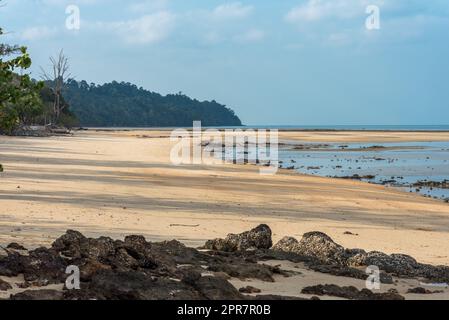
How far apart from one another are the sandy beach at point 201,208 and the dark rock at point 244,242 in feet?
3.63

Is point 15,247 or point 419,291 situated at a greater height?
point 15,247

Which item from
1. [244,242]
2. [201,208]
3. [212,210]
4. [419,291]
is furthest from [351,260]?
[201,208]

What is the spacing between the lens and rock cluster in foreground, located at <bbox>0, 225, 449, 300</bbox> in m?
7.10

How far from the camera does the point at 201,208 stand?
16.2m

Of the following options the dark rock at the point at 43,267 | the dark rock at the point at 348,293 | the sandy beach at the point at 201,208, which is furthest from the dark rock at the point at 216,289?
the sandy beach at the point at 201,208

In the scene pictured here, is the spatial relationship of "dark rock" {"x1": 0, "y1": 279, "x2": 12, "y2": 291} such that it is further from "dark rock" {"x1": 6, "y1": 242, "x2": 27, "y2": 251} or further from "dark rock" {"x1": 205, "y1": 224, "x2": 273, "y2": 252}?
"dark rock" {"x1": 205, "y1": 224, "x2": 273, "y2": 252}

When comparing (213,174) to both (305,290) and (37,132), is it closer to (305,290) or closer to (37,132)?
(305,290)

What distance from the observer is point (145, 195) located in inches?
717

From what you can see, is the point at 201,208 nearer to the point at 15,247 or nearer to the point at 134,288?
the point at 15,247

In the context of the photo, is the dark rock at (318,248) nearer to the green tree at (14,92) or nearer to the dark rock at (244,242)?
the dark rock at (244,242)

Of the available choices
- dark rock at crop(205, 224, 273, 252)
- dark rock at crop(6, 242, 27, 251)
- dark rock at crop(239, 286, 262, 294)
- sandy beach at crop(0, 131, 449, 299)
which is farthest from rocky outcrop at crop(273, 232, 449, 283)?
dark rock at crop(6, 242, 27, 251)

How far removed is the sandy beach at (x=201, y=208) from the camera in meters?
12.4

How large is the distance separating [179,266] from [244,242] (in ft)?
6.53
